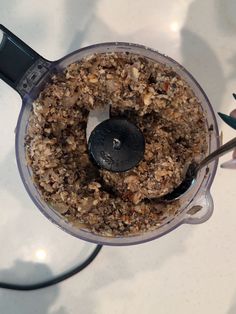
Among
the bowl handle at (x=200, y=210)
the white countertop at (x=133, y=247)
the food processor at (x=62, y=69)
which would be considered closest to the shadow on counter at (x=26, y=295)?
the white countertop at (x=133, y=247)

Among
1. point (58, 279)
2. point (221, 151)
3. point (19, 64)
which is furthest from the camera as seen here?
point (58, 279)

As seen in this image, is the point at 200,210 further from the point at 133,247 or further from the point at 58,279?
the point at 58,279

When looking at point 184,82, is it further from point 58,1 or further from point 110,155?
point 58,1

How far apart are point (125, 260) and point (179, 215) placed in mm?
142

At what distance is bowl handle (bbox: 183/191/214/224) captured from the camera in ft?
2.56

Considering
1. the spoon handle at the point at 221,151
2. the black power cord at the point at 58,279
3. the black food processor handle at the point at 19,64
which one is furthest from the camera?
the black power cord at the point at 58,279

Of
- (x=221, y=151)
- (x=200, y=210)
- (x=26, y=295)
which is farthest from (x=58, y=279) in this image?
(x=221, y=151)

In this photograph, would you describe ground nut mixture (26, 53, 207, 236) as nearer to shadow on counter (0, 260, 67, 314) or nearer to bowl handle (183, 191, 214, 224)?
bowl handle (183, 191, 214, 224)

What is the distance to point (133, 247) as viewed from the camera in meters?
0.86

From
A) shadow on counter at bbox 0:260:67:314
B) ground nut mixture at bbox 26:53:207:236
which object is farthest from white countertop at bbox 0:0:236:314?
ground nut mixture at bbox 26:53:207:236

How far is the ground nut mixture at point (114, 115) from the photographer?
2.41 feet

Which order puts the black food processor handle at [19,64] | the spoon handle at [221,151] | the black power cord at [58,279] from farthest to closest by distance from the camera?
the black power cord at [58,279] < the black food processor handle at [19,64] < the spoon handle at [221,151]

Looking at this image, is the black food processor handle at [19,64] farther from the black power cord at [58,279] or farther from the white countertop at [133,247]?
the black power cord at [58,279]

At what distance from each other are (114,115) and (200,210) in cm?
18
